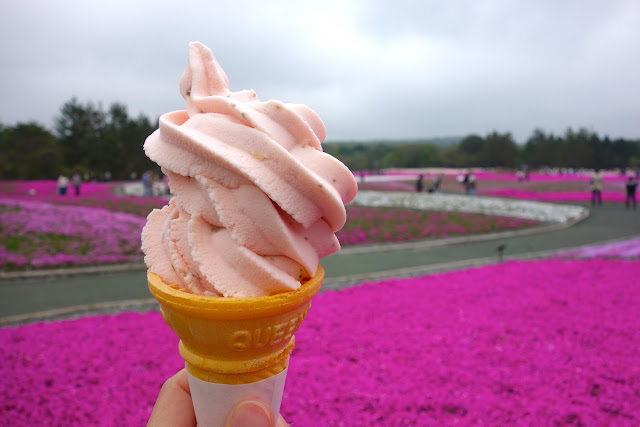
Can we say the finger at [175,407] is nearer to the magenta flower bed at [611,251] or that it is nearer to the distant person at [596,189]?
the magenta flower bed at [611,251]

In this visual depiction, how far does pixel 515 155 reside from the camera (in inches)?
2844

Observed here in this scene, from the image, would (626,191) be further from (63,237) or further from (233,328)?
(233,328)

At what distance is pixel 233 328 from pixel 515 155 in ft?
262

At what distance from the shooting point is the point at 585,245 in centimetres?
1147

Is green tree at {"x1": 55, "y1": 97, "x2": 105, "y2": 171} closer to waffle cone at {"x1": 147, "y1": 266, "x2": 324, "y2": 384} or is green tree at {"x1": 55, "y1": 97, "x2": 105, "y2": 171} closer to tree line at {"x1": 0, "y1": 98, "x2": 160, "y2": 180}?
tree line at {"x1": 0, "y1": 98, "x2": 160, "y2": 180}

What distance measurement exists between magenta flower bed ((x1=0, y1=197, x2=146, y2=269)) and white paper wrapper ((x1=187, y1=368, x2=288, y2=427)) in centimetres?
739

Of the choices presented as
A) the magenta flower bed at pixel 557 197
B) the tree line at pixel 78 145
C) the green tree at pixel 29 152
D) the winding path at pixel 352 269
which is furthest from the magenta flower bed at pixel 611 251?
the green tree at pixel 29 152

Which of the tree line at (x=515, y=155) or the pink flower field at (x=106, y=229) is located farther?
the tree line at (x=515, y=155)

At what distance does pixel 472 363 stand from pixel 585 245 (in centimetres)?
964

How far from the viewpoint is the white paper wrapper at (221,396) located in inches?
67.2

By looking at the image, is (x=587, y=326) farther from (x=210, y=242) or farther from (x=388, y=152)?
(x=388, y=152)

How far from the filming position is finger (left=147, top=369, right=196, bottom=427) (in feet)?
6.03

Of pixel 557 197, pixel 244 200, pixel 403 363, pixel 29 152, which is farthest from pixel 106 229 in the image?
pixel 29 152

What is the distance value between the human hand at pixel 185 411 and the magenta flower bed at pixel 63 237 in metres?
7.15
